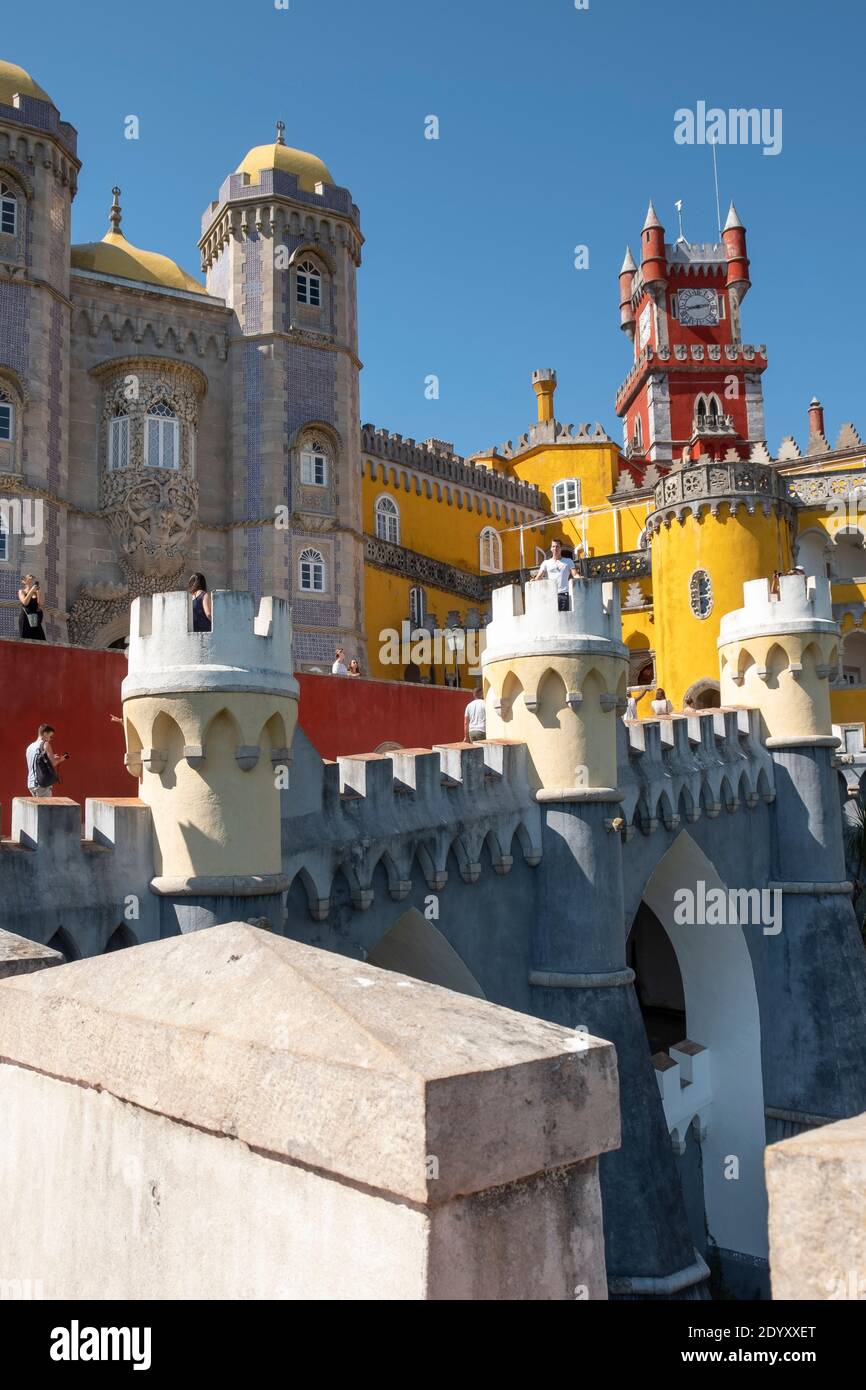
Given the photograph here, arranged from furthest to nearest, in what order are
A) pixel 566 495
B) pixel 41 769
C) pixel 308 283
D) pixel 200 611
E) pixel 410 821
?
pixel 566 495
pixel 308 283
pixel 410 821
pixel 41 769
pixel 200 611

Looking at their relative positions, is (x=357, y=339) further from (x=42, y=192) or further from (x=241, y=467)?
(x=42, y=192)

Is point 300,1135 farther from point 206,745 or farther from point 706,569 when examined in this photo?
point 706,569

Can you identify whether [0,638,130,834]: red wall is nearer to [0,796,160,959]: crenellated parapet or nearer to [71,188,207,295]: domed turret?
[0,796,160,959]: crenellated parapet

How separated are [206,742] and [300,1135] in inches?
249

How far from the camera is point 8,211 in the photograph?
2698 centimetres

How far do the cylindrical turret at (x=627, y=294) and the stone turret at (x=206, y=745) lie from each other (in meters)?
59.2

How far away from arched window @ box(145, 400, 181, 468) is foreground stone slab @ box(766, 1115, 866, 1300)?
27.7 metres

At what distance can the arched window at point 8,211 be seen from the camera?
26.9m

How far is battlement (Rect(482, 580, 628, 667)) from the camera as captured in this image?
13422mm

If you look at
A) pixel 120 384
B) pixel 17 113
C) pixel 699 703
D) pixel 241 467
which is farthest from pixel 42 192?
pixel 699 703
